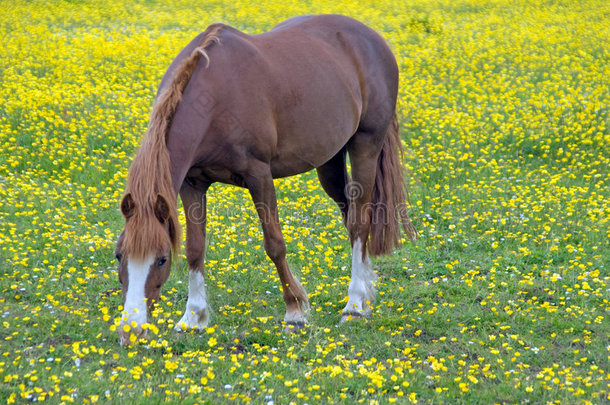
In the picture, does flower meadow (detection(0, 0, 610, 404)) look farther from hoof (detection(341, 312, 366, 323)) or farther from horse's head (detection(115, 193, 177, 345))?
horse's head (detection(115, 193, 177, 345))

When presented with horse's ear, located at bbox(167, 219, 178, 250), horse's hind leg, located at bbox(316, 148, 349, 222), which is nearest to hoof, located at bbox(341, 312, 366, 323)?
horse's hind leg, located at bbox(316, 148, 349, 222)

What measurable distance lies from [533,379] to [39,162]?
22.7 feet

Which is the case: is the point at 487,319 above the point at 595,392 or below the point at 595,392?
below

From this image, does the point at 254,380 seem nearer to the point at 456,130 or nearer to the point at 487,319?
the point at 487,319

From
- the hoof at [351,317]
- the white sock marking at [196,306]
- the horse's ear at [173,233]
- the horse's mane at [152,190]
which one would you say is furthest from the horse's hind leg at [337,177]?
the horse's ear at [173,233]

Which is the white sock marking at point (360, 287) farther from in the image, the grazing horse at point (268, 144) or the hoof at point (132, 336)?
the hoof at point (132, 336)

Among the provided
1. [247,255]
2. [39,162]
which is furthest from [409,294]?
[39,162]

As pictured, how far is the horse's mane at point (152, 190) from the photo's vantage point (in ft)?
13.6

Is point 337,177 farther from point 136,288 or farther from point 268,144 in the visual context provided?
point 136,288

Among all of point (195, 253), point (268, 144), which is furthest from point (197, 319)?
point (268, 144)

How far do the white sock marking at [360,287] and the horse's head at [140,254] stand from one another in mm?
2051

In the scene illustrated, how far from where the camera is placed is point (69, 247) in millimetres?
6855

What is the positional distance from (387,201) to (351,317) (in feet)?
4.09

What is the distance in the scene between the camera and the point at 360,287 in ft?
19.6
